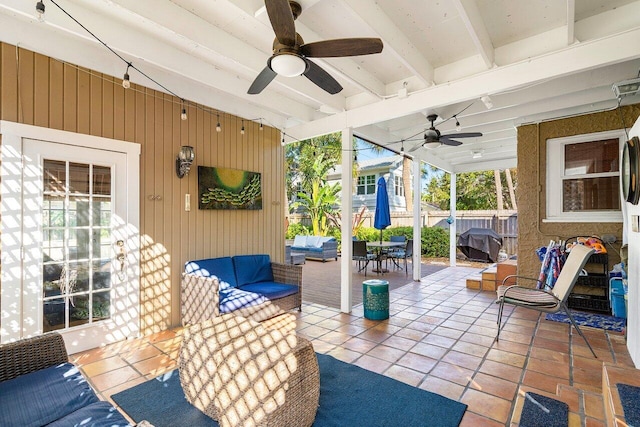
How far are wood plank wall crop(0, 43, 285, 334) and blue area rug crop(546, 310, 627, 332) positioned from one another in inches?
174

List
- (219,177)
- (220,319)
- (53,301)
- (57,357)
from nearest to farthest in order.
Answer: (57,357) < (220,319) < (53,301) < (219,177)

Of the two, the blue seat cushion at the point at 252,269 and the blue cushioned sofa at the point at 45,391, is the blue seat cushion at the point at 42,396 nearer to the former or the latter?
the blue cushioned sofa at the point at 45,391

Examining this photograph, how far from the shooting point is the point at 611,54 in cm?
293

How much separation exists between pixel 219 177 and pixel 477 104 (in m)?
4.18

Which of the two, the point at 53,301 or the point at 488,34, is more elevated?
the point at 488,34

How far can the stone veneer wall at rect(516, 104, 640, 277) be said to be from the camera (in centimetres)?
506

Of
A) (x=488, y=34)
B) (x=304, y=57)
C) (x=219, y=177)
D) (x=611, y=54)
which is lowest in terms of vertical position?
(x=219, y=177)

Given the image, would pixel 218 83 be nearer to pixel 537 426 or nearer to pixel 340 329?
pixel 340 329

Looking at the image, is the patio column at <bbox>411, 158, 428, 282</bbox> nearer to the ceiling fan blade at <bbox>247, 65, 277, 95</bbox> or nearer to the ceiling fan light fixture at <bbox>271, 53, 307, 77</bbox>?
the ceiling fan blade at <bbox>247, 65, 277, 95</bbox>

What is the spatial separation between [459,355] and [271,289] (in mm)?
2419

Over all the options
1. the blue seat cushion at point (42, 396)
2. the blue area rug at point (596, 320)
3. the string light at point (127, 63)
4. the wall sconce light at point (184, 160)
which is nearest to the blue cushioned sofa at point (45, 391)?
the blue seat cushion at point (42, 396)

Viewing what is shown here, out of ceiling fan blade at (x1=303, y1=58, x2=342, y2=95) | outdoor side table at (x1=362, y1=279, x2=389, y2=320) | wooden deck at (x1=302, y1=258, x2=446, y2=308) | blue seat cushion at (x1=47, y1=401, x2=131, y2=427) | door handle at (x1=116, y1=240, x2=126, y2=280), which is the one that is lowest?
wooden deck at (x1=302, y1=258, x2=446, y2=308)

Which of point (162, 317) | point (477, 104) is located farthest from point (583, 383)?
point (162, 317)

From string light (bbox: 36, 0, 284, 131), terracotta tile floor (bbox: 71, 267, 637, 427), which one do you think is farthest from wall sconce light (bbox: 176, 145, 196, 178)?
terracotta tile floor (bbox: 71, 267, 637, 427)
